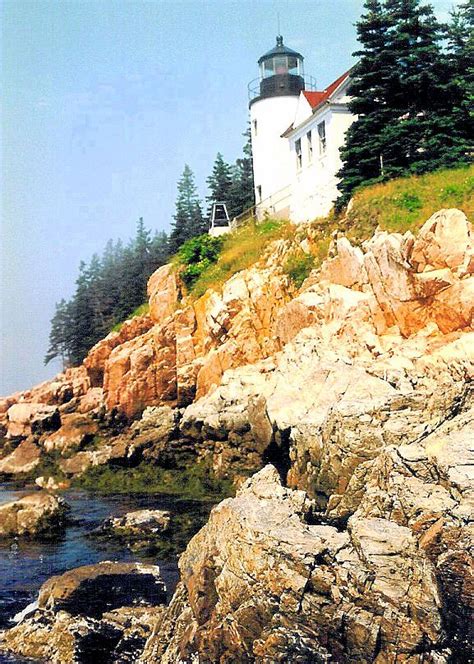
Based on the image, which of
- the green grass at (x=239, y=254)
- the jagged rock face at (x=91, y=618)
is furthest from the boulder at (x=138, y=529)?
the green grass at (x=239, y=254)

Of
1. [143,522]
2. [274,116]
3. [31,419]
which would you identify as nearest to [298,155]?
[274,116]

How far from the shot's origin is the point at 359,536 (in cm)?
950

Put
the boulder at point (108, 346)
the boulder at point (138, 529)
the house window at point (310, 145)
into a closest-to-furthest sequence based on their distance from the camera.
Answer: the boulder at point (138, 529)
the house window at point (310, 145)
the boulder at point (108, 346)

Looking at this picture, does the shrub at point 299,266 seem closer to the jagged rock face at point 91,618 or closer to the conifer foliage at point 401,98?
the conifer foliage at point 401,98

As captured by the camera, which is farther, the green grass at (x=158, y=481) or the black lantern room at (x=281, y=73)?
the black lantern room at (x=281, y=73)

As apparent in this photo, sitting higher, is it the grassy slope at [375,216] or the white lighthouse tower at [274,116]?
the white lighthouse tower at [274,116]

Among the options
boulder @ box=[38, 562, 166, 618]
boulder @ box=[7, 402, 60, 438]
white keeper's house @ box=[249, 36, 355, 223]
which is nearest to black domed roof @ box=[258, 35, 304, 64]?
white keeper's house @ box=[249, 36, 355, 223]

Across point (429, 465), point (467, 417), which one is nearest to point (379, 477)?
point (429, 465)

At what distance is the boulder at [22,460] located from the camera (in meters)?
29.8

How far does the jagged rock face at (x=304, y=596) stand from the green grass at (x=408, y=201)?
15943mm

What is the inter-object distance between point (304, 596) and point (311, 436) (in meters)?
9.08

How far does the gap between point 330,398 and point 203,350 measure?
43.6 feet

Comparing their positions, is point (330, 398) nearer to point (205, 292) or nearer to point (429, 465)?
point (429, 465)

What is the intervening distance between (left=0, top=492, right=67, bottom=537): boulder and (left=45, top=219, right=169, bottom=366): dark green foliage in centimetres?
3530
